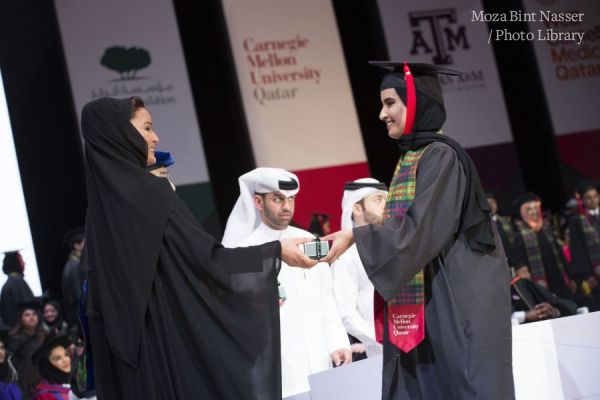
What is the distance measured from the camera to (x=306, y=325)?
4.22 m

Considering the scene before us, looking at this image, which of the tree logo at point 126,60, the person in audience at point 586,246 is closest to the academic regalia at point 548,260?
the person in audience at point 586,246

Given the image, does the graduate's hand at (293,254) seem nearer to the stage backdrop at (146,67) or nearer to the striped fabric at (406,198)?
the striped fabric at (406,198)

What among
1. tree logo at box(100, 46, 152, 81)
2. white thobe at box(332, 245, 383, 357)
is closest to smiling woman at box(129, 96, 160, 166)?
white thobe at box(332, 245, 383, 357)

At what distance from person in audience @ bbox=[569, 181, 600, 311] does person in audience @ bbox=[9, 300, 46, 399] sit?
486 cm

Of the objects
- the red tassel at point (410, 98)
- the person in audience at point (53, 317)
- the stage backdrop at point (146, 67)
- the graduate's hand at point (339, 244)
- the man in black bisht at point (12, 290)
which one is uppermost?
the stage backdrop at point (146, 67)

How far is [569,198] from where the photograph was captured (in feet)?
32.1

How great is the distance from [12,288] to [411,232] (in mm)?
4624

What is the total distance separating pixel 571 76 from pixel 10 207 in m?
6.23

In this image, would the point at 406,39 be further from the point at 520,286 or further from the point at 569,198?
the point at 520,286

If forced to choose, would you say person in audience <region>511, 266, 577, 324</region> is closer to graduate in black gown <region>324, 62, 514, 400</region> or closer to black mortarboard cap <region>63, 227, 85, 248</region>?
black mortarboard cap <region>63, 227, 85, 248</region>

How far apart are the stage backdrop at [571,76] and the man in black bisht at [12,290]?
231 inches

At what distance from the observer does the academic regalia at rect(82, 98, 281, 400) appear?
98.4 inches

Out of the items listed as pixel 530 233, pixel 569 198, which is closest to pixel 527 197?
pixel 530 233

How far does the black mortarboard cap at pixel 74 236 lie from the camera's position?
286 inches
